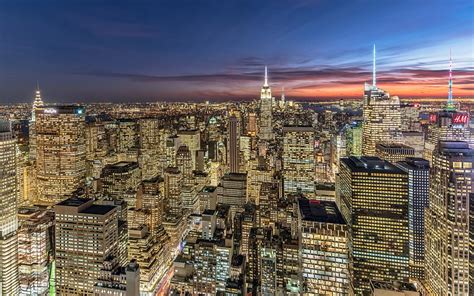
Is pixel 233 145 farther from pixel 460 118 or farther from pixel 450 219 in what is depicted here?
pixel 450 219

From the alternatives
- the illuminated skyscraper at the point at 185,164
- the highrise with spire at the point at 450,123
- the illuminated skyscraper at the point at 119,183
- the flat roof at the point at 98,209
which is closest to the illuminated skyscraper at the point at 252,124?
the illuminated skyscraper at the point at 185,164

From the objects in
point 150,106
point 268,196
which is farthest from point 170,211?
point 150,106

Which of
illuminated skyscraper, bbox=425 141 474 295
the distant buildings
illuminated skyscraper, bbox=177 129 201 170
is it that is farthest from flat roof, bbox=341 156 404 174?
illuminated skyscraper, bbox=177 129 201 170

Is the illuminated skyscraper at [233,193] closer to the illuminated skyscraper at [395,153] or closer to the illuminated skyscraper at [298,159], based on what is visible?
the illuminated skyscraper at [298,159]

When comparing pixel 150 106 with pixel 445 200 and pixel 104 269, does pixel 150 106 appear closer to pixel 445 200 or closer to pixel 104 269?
pixel 104 269

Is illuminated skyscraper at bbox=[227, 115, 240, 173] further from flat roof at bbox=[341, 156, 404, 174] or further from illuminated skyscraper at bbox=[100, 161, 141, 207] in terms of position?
flat roof at bbox=[341, 156, 404, 174]

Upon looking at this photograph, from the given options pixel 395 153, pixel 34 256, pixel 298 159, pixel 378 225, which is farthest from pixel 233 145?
pixel 34 256
